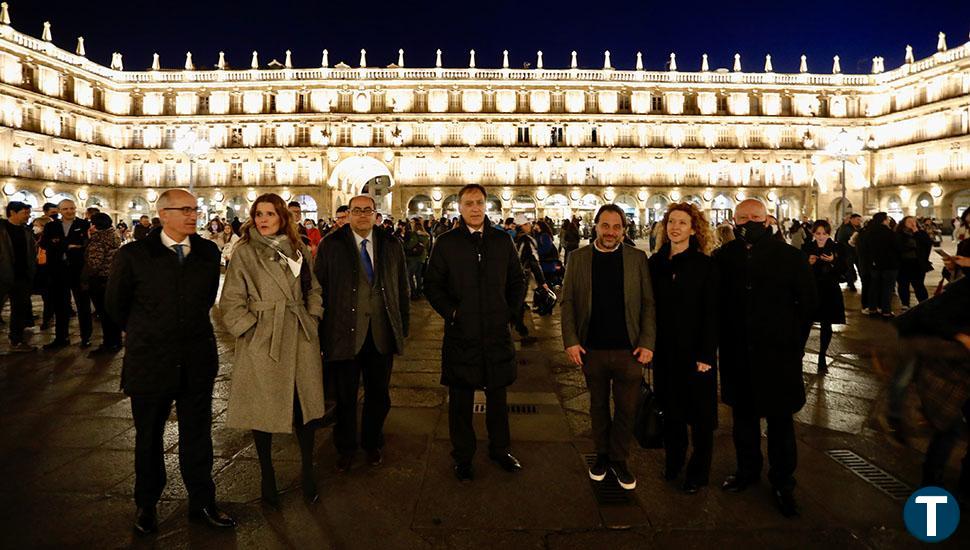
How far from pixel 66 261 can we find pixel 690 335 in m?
8.68

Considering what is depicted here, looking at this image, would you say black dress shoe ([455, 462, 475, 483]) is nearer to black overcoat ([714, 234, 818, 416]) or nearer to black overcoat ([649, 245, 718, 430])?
black overcoat ([649, 245, 718, 430])

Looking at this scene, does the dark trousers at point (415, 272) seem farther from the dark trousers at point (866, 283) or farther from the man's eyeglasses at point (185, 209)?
the man's eyeglasses at point (185, 209)

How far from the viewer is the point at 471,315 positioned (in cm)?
384

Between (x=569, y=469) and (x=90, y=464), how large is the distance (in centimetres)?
335

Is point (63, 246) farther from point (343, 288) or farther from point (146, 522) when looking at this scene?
point (146, 522)

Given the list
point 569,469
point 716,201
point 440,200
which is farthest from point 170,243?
point 716,201

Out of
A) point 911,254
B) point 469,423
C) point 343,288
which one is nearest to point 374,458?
point 469,423

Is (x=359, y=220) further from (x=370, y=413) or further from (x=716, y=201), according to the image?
(x=716, y=201)

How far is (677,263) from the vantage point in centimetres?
369

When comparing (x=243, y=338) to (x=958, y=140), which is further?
(x=958, y=140)

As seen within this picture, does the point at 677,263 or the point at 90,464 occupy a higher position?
the point at 677,263

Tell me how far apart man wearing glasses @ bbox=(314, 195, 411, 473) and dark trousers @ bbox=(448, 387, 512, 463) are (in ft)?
1.80

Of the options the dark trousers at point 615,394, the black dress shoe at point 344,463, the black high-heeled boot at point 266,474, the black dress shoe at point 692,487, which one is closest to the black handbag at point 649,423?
the dark trousers at point 615,394

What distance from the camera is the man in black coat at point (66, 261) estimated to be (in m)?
8.06
